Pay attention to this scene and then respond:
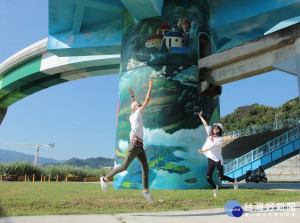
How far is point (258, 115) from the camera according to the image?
60.4 meters

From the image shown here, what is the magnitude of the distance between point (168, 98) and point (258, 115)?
5294 centimetres

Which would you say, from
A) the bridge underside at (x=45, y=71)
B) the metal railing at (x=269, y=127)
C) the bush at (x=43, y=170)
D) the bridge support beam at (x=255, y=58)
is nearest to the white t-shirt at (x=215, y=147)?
the bridge support beam at (x=255, y=58)

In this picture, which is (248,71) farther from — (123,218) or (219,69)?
(123,218)

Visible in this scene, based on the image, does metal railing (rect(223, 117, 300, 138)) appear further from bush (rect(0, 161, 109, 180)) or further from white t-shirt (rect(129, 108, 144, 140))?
white t-shirt (rect(129, 108, 144, 140))

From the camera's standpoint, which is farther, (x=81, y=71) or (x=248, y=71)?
(x=81, y=71)

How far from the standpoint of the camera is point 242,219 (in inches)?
165

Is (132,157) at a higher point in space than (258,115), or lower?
lower

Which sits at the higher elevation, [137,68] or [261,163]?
[137,68]

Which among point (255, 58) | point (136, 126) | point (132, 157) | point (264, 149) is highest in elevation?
point (255, 58)

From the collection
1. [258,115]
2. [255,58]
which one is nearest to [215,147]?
[255,58]

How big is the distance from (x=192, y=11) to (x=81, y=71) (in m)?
14.3

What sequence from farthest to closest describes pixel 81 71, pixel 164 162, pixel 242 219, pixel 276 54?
pixel 81 71 < pixel 164 162 < pixel 276 54 < pixel 242 219

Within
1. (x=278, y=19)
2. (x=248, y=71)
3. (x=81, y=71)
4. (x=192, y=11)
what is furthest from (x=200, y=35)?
(x=81, y=71)

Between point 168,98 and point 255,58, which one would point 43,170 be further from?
point 255,58
